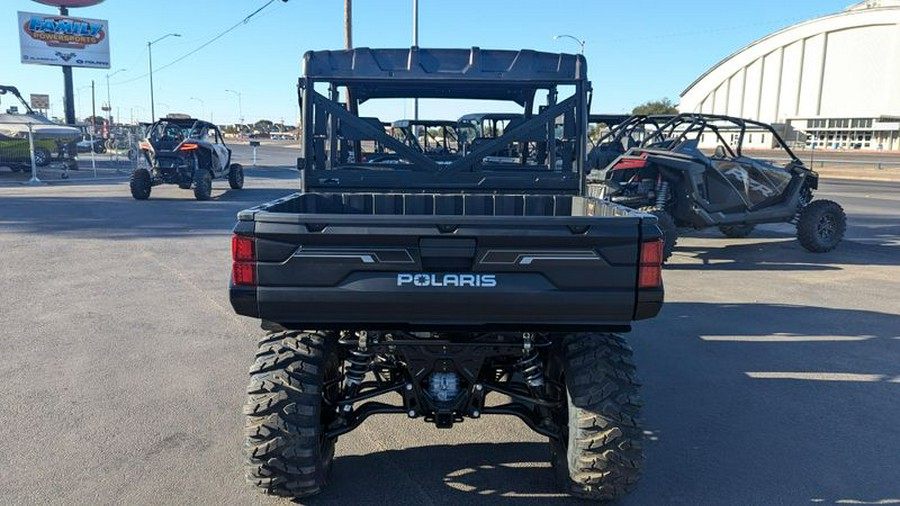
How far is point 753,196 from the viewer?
9.90m

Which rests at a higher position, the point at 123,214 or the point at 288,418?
the point at 288,418

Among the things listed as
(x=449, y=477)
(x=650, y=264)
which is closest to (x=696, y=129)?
(x=650, y=264)

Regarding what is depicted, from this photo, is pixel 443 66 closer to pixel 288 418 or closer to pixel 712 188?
pixel 288 418

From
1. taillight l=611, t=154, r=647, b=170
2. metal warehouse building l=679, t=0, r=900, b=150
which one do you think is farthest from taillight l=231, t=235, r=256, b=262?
metal warehouse building l=679, t=0, r=900, b=150

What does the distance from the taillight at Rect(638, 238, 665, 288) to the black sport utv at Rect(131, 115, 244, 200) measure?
15609mm

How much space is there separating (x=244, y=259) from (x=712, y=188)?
8203 millimetres

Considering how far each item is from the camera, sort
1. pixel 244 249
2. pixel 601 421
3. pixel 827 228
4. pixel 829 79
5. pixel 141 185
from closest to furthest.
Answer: pixel 244 249 < pixel 601 421 < pixel 827 228 < pixel 141 185 < pixel 829 79

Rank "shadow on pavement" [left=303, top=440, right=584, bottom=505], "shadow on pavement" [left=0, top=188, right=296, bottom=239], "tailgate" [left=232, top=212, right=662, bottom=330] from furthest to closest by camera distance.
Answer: "shadow on pavement" [left=0, top=188, right=296, bottom=239] < "shadow on pavement" [left=303, top=440, right=584, bottom=505] < "tailgate" [left=232, top=212, right=662, bottom=330]

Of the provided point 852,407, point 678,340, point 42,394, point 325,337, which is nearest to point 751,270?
point 678,340

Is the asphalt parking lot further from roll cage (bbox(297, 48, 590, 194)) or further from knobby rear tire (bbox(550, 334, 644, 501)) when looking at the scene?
roll cage (bbox(297, 48, 590, 194))

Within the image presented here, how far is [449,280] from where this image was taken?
285cm

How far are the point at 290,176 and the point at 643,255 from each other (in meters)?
25.8

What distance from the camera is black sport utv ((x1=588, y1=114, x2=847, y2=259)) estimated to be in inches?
363

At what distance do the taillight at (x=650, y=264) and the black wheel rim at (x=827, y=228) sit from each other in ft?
28.8
